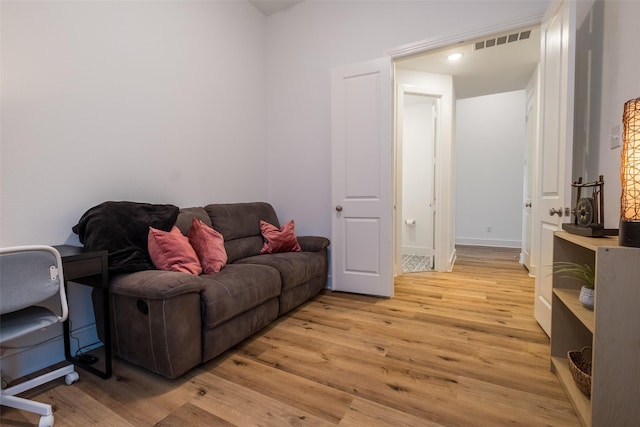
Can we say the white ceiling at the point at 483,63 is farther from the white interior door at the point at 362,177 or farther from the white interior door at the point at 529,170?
the white interior door at the point at 362,177

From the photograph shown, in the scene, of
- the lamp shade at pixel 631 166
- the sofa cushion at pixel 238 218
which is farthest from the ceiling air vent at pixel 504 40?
the sofa cushion at pixel 238 218

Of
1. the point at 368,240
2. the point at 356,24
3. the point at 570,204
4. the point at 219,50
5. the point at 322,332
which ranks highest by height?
the point at 356,24

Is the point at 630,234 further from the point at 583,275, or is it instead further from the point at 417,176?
the point at 417,176

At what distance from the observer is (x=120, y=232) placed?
1.86 meters

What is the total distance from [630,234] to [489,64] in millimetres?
3371

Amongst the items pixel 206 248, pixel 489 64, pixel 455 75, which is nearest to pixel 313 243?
pixel 206 248

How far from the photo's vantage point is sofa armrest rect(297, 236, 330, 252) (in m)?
2.98

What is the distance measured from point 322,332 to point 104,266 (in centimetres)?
147

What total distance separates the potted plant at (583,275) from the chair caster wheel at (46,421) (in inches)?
96.5

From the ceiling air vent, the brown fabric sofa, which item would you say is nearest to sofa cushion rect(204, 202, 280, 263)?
the brown fabric sofa

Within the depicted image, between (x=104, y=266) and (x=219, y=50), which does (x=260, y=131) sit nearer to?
(x=219, y=50)

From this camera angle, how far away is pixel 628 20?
155 cm

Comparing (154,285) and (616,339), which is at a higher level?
(154,285)

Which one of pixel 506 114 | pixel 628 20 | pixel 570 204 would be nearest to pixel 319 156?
pixel 570 204
